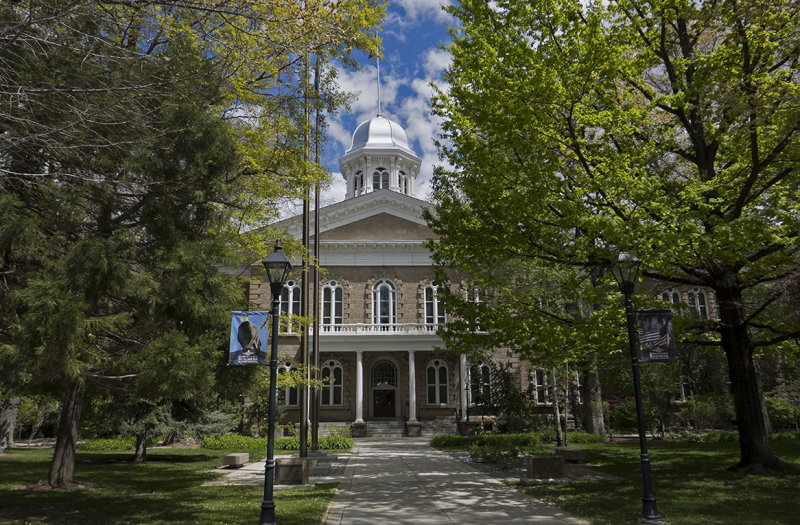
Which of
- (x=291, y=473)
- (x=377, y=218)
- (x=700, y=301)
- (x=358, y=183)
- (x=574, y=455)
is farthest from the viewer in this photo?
(x=358, y=183)

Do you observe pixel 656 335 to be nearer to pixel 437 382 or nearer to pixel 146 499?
pixel 146 499

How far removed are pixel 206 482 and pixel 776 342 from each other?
15.1 m

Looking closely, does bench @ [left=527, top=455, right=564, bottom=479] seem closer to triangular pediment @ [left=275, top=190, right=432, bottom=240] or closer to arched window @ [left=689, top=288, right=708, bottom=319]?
triangular pediment @ [left=275, top=190, right=432, bottom=240]

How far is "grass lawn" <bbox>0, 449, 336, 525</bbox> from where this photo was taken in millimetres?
9086

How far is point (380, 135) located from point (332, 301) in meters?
19.1

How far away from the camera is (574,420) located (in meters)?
30.6

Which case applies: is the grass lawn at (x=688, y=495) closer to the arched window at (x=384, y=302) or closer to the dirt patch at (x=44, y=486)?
the dirt patch at (x=44, y=486)

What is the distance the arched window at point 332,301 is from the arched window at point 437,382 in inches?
249

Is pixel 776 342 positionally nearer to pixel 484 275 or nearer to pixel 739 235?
pixel 739 235

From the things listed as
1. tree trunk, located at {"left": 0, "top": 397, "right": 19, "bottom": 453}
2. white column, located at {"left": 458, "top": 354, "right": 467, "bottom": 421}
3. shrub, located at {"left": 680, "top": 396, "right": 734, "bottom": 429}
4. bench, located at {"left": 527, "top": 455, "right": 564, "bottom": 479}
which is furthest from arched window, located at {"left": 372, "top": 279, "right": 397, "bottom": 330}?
bench, located at {"left": 527, "top": 455, "right": 564, "bottom": 479}

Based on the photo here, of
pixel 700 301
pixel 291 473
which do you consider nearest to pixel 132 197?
pixel 291 473

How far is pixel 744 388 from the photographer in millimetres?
12898

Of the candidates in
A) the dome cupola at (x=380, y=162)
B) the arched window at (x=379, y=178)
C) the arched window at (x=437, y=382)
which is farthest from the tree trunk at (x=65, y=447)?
the arched window at (x=379, y=178)

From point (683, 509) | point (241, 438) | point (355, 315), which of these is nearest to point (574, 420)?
point (355, 315)
